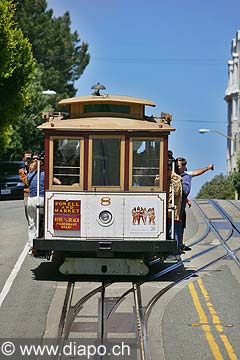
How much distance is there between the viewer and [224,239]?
17.5 meters

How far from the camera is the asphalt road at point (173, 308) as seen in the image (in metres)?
9.20

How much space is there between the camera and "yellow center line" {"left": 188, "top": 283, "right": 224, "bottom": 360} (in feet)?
29.1

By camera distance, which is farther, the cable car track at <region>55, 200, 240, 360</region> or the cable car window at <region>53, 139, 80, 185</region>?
the cable car window at <region>53, 139, 80, 185</region>

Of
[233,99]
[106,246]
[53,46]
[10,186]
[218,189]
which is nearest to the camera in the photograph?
[106,246]

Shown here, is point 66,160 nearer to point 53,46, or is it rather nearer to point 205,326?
point 205,326

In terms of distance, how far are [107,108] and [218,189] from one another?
4250cm

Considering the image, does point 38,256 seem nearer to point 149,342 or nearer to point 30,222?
point 30,222

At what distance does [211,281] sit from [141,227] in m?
1.54

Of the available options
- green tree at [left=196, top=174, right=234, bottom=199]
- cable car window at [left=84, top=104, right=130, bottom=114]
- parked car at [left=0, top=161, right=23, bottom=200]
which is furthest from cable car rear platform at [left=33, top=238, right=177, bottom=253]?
green tree at [left=196, top=174, right=234, bottom=199]

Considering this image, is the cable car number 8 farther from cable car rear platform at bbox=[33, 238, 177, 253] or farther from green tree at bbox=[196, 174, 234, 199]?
green tree at bbox=[196, 174, 234, 199]

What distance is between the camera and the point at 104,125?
12.8 metres

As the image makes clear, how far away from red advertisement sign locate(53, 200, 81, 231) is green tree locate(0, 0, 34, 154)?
20.1 meters

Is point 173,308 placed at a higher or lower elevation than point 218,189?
lower

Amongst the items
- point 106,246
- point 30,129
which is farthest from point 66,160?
point 30,129
